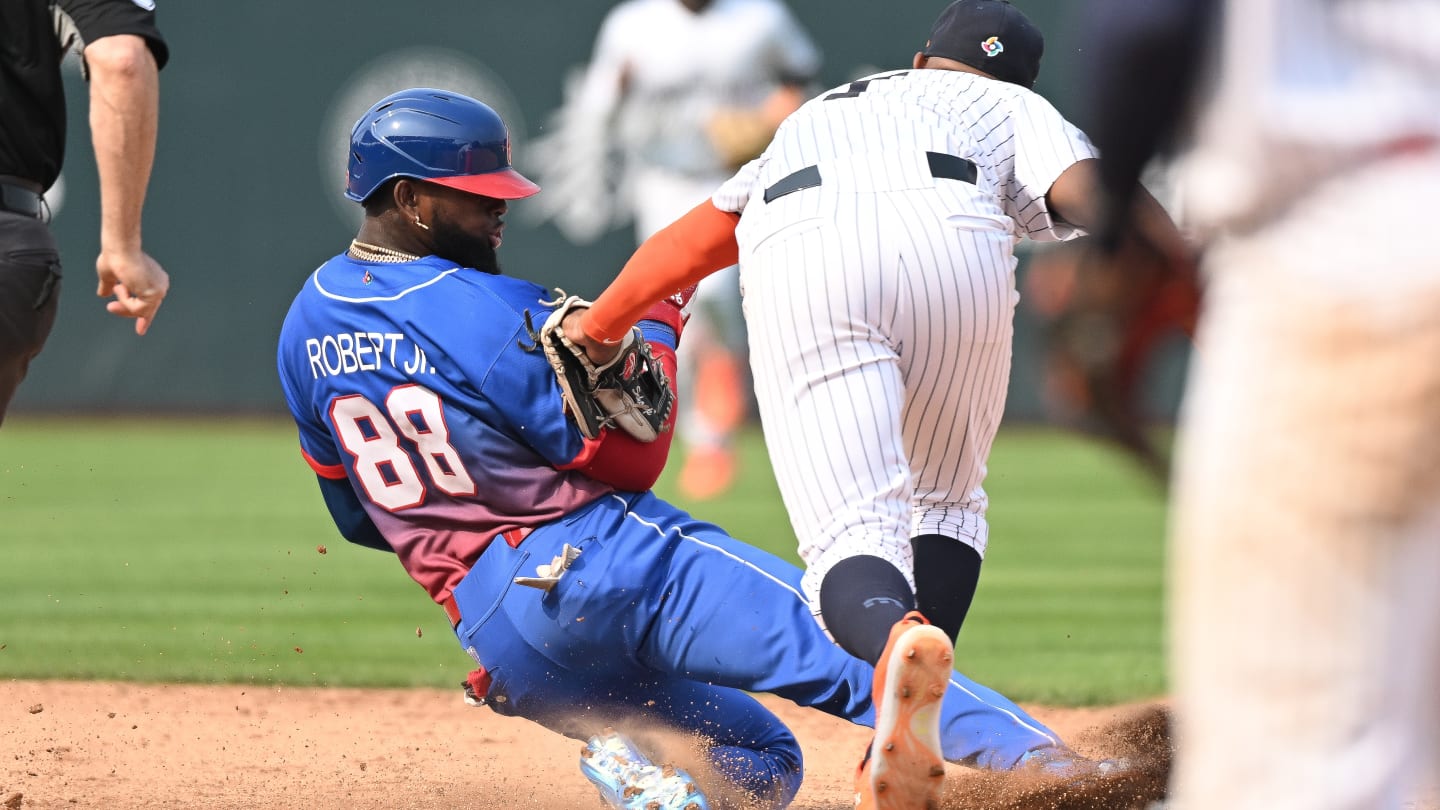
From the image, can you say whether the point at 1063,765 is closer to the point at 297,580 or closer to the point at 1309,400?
the point at 1309,400

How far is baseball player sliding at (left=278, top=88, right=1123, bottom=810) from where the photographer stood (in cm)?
274

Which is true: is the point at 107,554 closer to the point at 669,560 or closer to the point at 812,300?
the point at 669,560

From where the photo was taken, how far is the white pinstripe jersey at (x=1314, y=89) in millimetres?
1432

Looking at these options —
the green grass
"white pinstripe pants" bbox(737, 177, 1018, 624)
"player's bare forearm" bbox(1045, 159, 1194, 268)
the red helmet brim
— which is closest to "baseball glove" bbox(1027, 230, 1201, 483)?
"player's bare forearm" bbox(1045, 159, 1194, 268)

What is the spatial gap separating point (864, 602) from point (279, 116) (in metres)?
10.8

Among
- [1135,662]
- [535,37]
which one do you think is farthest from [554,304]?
[535,37]

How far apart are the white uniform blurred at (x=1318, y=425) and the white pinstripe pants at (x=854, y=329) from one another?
0.96m

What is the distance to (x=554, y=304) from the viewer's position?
298 centimetres

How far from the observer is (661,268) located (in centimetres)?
272

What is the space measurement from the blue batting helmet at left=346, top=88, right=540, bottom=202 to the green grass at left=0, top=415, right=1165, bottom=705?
1.24 metres

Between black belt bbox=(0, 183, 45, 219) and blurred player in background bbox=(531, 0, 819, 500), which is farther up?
black belt bbox=(0, 183, 45, 219)

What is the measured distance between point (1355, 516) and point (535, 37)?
11240mm

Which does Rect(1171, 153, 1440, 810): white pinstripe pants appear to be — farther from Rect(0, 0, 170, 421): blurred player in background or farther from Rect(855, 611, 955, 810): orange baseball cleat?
Rect(0, 0, 170, 421): blurred player in background

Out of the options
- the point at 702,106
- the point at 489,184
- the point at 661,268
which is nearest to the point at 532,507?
the point at 661,268
